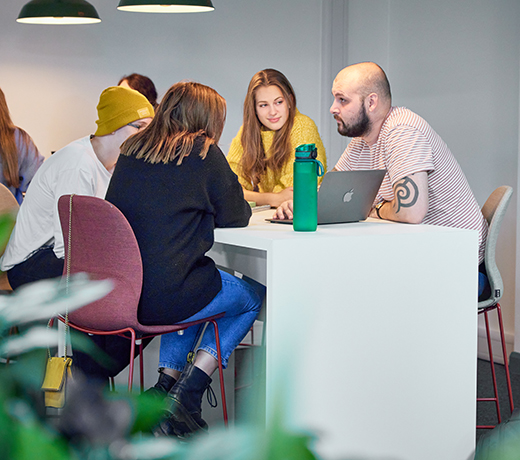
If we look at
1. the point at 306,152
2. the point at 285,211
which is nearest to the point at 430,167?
the point at 285,211

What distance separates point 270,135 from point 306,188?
152 cm

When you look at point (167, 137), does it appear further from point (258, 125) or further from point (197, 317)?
point (258, 125)

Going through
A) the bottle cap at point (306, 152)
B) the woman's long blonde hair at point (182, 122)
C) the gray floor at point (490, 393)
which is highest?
the woman's long blonde hair at point (182, 122)

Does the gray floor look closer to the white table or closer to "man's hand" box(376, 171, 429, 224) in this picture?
the white table

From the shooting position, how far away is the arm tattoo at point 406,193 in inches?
86.1

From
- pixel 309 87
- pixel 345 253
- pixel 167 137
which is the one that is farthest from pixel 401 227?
pixel 309 87

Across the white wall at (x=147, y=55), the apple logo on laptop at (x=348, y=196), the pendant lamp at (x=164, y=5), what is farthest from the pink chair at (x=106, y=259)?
the white wall at (x=147, y=55)

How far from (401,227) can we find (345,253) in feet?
1.08

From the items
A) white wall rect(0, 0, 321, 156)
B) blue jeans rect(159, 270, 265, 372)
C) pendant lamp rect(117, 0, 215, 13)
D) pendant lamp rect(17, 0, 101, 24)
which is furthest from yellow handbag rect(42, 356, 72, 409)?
white wall rect(0, 0, 321, 156)

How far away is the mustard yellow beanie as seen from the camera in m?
2.54

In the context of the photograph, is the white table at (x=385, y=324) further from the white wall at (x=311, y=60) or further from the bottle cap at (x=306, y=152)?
the white wall at (x=311, y=60)

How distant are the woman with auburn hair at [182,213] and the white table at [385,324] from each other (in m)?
0.10

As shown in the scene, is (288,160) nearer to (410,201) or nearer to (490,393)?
(410,201)

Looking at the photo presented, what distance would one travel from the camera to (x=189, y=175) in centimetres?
186
